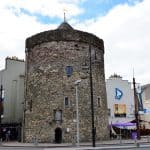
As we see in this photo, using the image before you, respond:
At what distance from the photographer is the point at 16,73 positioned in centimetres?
5253

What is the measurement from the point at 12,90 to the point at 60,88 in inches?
589

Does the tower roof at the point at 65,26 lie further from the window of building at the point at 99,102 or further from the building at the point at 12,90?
the building at the point at 12,90

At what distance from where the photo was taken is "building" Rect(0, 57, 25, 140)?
2037 inches

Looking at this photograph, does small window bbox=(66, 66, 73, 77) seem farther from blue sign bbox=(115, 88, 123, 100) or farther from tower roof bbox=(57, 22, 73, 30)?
blue sign bbox=(115, 88, 123, 100)

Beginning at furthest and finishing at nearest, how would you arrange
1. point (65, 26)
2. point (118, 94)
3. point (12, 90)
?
point (118, 94)
point (12, 90)
point (65, 26)

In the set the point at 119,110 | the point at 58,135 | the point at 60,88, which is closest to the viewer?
the point at 58,135

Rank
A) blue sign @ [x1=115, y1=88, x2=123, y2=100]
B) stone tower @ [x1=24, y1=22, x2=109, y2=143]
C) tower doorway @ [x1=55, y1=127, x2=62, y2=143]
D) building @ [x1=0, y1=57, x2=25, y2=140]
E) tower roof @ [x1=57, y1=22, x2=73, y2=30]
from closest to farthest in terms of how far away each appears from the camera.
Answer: tower doorway @ [x1=55, y1=127, x2=62, y2=143], stone tower @ [x1=24, y1=22, x2=109, y2=143], tower roof @ [x1=57, y1=22, x2=73, y2=30], building @ [x1=0, y1=57, x2=25, y2=140], blue sign @ [x1=115, y1=88, x2=123, y2=100]

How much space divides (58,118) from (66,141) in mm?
2701

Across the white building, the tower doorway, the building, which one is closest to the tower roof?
the building

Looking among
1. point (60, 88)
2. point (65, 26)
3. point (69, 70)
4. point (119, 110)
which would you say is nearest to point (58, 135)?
point (60, 88)

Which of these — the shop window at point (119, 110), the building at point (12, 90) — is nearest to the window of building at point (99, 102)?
the shop window at point (119, 110)

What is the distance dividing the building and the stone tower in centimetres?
1008

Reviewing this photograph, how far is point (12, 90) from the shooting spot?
52062 mm

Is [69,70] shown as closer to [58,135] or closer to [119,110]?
[58,135]
